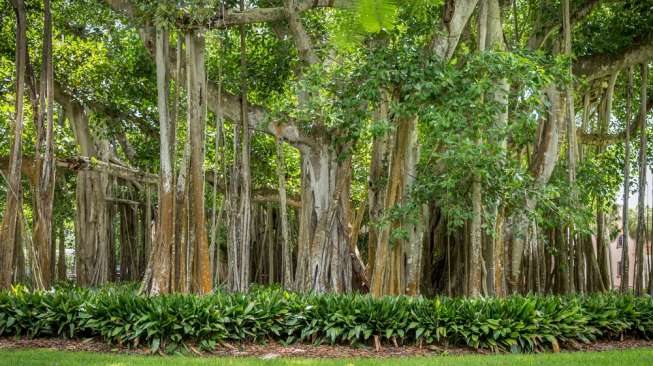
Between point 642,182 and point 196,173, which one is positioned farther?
point 642,182

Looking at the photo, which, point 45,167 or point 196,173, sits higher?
point 45,167

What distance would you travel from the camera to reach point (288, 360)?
681 cm

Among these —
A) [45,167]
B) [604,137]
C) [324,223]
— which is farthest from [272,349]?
[604,137]

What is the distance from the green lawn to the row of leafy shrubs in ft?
1.56

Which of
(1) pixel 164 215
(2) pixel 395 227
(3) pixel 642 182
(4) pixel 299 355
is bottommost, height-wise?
(4) pixel 299 355

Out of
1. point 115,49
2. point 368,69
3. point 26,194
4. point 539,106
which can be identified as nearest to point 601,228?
point 539,106

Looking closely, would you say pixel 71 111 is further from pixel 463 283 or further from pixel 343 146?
pixel 463 283

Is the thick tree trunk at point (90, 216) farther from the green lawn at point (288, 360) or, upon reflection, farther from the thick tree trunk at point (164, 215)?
the green lawn at point (288, 360)

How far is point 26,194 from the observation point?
19.1 m

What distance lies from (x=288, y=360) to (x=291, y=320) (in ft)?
2.97

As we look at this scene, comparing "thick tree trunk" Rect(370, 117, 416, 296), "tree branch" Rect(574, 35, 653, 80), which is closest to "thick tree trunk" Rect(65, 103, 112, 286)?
"thick tree trunk" Rect(370, 117, 416, 296)

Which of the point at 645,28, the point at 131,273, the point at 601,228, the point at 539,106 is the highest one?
the point at 645,28

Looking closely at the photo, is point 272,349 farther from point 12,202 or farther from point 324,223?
point 12,202

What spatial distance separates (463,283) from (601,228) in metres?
3.92
